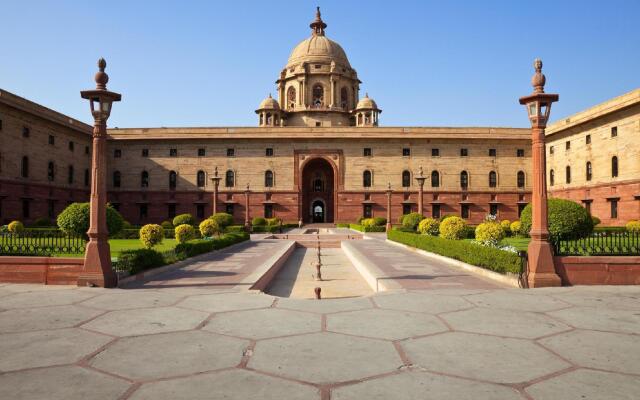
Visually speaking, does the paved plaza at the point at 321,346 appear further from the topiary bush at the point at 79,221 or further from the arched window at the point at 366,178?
the arched window at the point at 366,178

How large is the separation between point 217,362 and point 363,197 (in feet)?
117

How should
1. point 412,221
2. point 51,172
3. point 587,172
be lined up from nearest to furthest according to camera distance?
point 412,221 < point 587,172 < point 51,172

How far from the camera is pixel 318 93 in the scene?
49438 mm

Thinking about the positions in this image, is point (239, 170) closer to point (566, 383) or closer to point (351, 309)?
point (351, 309)

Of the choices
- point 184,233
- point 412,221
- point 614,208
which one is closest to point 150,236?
point 184,233

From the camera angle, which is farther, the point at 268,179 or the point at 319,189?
the point at 319,189

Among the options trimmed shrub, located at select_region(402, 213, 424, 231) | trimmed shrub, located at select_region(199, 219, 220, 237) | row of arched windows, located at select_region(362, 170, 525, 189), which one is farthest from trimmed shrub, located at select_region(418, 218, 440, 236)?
row of arched windows, located at select_region(362, 170, 525, 189)

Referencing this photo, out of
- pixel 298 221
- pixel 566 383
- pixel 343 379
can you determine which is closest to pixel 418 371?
pixel 343 379

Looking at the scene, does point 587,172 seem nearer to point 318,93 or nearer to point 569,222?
point 569,222

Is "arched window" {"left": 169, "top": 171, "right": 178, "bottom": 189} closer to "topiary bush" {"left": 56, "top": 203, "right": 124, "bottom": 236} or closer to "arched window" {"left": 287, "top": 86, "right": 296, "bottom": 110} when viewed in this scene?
"arched window" {"left": 287, "top": 86, "right": 296, "bottom": 110}

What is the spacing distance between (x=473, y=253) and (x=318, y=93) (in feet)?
136

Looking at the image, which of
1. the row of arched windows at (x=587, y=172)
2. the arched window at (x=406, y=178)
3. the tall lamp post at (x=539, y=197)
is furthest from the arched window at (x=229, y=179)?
the tall lamp post at (x=539, y=197)

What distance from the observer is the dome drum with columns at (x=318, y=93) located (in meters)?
47.7

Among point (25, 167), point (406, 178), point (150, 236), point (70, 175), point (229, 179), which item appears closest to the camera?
point (150, 236)
